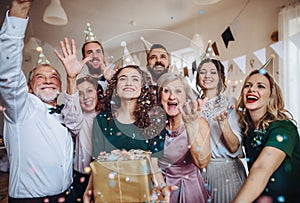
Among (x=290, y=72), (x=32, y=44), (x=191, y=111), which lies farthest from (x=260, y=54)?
(x=32, y=44)

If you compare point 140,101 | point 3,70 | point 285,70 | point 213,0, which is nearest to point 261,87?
point 285,70

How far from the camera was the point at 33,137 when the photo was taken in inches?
41.5

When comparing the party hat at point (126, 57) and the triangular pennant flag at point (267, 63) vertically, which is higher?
the party hat at point (126, 57)

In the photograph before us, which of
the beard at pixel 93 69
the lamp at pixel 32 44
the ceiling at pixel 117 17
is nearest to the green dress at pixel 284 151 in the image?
the ceiling at pixel 117 17

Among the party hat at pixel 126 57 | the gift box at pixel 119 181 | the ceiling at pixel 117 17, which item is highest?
the ceiling at pixel 117 17

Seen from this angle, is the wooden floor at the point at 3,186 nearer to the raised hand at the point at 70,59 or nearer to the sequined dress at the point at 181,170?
the raised hand at the point at 70,59

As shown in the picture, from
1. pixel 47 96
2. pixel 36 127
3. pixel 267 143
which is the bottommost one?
pixel 267 143

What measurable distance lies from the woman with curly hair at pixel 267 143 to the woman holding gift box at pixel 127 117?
380 mm

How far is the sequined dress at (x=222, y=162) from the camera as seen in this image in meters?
1.21

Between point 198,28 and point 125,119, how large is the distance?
483 mm

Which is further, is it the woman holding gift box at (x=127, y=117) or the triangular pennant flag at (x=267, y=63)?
the triangular pennant flag at (x=267, y=63)

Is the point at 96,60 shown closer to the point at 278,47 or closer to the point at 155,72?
the point at 155,72

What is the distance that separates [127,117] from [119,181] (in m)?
0.25

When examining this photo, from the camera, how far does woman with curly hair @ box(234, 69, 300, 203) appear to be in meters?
1.19
